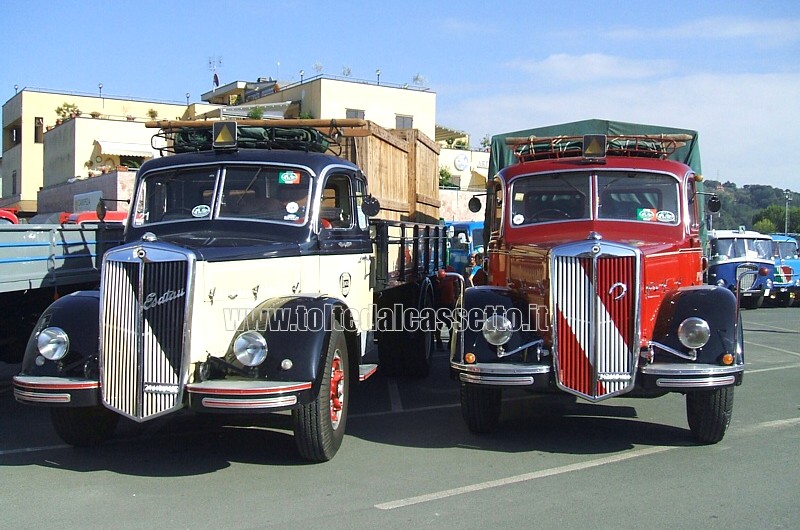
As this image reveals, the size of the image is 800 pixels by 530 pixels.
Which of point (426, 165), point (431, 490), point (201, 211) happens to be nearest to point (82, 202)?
point (426, 165)

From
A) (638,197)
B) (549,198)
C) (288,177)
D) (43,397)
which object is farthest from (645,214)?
(43,397)

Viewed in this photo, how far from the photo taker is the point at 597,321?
6379mm

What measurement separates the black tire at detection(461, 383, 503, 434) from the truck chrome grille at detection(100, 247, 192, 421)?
7.60 ft

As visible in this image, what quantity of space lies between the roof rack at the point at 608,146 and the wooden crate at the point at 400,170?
195 centimetres

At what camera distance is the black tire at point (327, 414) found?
595cm

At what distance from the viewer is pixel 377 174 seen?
10547 millimetres

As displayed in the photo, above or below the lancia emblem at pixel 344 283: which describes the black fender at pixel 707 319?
below

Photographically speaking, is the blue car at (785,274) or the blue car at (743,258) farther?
the blue car at (785,274)

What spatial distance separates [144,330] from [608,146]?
193 inches

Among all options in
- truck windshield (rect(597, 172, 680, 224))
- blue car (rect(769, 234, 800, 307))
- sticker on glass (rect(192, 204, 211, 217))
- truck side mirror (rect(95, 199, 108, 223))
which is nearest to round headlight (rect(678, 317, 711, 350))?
truck windshield (rect(597, 172, 680, 224))

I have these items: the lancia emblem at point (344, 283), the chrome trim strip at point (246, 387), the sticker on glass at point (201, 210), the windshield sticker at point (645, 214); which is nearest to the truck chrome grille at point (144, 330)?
the chrome trim strip at point (246, 387)

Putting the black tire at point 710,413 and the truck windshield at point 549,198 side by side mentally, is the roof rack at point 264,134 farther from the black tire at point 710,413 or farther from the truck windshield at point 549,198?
the black tire at point 710,413

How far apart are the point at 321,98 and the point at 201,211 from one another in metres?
32.4

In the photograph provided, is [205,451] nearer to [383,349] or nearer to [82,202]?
[383,349]
